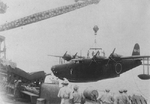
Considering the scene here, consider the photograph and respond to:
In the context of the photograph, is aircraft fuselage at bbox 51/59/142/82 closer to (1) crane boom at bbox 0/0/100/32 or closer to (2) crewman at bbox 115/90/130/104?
(2) crewman at bbox 115/90/130/104

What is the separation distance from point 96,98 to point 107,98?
31 centimetres

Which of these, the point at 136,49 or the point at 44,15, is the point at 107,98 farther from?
the point at 44,15

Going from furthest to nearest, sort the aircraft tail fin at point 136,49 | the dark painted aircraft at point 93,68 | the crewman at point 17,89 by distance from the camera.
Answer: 1. the dark painted aircraft at point 93,68
2. the crewman at point 17,89
3. the aircraft tail fin at point 136,49

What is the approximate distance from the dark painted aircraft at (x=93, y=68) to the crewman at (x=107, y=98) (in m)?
0.59

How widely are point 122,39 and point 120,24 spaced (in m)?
0.38

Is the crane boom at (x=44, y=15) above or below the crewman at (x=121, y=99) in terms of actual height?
above

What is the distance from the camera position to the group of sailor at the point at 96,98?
3.84 metres

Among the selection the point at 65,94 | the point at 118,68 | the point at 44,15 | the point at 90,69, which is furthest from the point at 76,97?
the point at 44,15

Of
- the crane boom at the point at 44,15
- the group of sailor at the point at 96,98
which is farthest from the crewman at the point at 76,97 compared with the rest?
the crane boom at the point at 44,15

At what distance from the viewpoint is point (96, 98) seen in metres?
4.16

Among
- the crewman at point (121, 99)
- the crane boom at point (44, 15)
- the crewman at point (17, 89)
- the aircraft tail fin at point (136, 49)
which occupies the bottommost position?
the crewman at point (121, 99)

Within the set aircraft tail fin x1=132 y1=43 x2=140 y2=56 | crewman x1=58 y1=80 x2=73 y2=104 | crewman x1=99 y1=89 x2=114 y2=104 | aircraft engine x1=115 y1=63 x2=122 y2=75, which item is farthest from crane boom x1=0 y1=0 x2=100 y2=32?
crewman x1=99 y1=89 x2=114 y2=104

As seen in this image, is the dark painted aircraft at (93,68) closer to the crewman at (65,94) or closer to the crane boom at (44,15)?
the crewman at (65,94)

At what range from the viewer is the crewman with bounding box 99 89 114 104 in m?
→ 3.94
